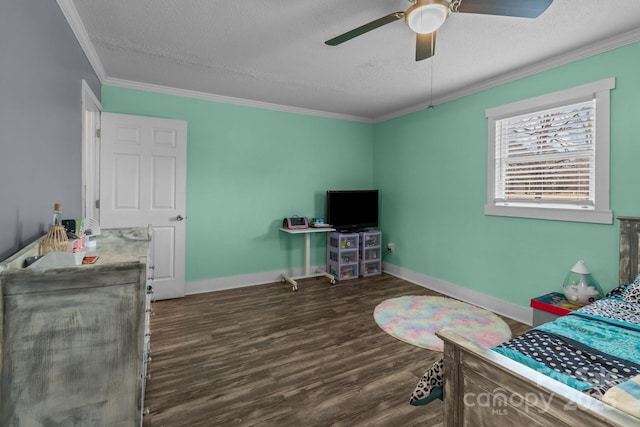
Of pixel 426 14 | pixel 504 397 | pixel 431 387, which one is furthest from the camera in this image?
pixel 426 14

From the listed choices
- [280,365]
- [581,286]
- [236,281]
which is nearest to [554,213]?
[581,286]

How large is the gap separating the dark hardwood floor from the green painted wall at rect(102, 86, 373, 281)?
0.78 metres

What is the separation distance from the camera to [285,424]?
67.9 inches

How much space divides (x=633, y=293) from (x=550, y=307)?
560mm

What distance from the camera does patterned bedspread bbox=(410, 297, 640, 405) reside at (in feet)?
3.95

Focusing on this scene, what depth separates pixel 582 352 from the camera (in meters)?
1.38

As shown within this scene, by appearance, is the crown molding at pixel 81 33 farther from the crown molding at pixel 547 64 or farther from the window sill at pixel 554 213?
the window sill at pixel 554 213

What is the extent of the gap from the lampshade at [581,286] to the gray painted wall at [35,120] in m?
3.64

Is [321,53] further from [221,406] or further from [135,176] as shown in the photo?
[221,406]

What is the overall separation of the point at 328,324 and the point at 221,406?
4.36ft

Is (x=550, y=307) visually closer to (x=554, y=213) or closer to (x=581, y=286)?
(x=581, y=286)

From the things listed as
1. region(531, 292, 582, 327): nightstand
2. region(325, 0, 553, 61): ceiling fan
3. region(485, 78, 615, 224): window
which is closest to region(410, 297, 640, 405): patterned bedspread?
region(531, 292, 582, 327): nightstand

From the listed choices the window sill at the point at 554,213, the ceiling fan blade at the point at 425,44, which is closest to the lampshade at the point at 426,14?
the ceiling fan blade at the point at 425,44

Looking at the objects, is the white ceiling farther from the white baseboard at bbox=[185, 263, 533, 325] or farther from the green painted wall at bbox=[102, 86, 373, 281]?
the white baseboard at bbox=[185, 263, 533, 325]
